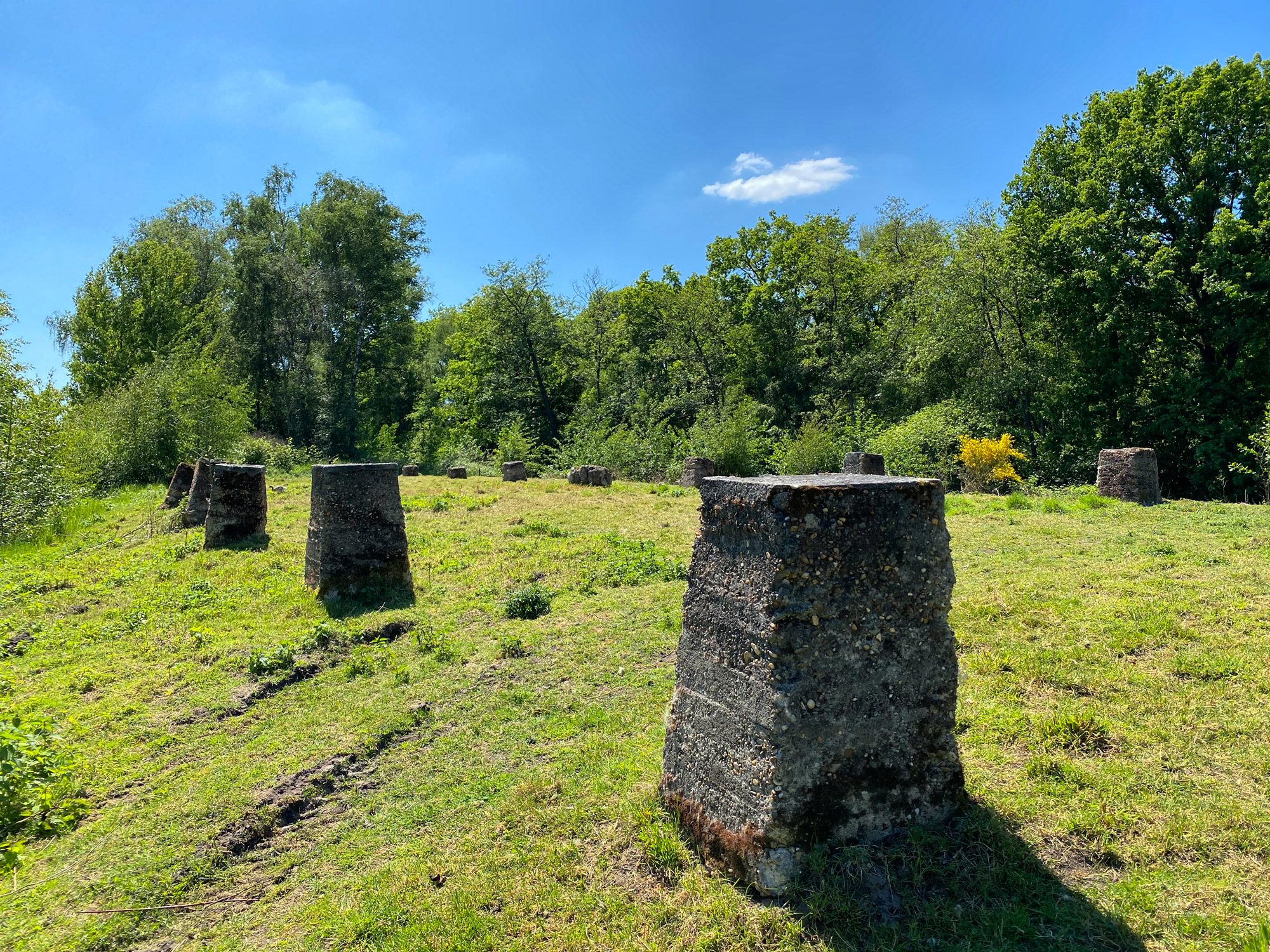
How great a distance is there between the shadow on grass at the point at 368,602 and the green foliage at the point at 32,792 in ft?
10.4

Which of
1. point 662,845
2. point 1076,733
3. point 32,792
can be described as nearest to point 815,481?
point 662,845

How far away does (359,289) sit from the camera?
1470 inches

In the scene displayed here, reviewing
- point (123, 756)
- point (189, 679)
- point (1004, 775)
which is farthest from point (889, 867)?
point (189, 679)

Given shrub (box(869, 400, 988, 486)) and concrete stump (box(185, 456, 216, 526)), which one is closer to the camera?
concrete stump (box(185, 456, 216, 526))

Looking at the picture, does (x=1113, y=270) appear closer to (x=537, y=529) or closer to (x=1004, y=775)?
(x=537, y=529)

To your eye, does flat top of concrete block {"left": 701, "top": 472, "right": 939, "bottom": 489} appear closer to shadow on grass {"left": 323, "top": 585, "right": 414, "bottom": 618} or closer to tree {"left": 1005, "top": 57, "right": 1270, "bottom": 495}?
shadow on grass {"left": 323, "top": 585, "right": 414, "bottom": 618}

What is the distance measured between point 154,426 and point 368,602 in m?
21.6

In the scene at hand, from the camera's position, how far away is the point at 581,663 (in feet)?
20.7

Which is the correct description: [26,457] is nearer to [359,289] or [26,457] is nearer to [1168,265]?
[359,289]

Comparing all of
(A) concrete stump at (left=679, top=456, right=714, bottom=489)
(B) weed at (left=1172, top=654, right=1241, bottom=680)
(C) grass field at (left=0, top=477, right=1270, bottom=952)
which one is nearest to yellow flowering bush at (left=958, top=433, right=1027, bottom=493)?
(A) concrete stump at (left=679, top=456, right=714, bottom=489)

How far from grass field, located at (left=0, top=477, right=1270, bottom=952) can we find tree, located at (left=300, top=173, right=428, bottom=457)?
103 feet

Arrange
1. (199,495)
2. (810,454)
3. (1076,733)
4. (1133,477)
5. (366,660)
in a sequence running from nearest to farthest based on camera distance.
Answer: (1076,733)
(366,660)
(1133,477)
(199,495)
(810,454)

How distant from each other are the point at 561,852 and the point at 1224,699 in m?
4.35

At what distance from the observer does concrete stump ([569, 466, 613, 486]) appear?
19938 millimetres
